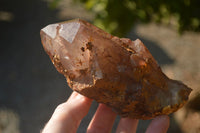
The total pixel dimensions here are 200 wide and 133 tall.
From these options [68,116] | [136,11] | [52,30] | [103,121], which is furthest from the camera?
[136,11]

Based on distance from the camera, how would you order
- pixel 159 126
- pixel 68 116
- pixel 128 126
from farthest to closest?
pixel 128 126
pixel 68 116
pixel 159 126

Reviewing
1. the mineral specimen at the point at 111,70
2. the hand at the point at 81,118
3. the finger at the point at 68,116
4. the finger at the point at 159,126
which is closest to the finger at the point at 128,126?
the hand at the point at 81,118

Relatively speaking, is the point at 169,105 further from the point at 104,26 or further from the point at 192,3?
the point at 192,3

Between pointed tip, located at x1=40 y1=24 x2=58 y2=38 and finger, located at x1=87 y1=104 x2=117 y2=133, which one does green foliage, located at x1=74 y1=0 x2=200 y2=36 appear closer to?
finger, located at x1=87 y1=104 x2=117 y2=133

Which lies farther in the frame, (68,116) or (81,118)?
(81,118)

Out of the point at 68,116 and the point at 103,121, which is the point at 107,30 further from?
the point at 68,116

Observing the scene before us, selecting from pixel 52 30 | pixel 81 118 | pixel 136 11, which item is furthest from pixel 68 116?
pixel 136 11

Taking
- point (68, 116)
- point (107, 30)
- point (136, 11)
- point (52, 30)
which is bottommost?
point (68, 116)
